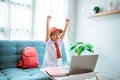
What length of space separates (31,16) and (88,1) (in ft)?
4.50

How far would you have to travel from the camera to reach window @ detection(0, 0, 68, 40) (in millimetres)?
2361

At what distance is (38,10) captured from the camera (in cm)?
279

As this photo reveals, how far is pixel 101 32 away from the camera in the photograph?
8.80 feet

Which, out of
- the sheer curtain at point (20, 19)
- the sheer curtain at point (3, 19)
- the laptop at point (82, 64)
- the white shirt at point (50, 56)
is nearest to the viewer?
the laptop at point (82, 64)

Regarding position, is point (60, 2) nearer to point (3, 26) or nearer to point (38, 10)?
point (38, 10)

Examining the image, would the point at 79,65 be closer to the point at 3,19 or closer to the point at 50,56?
the point at 50,56

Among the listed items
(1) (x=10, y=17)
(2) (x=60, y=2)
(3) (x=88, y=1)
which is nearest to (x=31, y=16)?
(1) (x=10, y=17)

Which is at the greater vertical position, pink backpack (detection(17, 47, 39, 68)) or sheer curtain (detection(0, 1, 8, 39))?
sheer curtain (detection(0, 1, 8, 39))

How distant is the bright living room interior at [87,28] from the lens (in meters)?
2.38

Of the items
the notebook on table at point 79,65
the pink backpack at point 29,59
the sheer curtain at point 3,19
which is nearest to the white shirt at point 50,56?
the pink backpack at point 29,59

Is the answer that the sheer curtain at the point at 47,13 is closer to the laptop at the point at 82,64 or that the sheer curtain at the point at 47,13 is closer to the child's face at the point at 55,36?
the child's face at the point at 55,36

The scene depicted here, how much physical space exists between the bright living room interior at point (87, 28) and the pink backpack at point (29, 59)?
0.50 meters

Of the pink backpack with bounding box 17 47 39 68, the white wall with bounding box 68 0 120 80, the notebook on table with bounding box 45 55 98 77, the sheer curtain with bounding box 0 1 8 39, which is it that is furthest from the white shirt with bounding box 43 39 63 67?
the white wall with bounding box 68 0 120 80

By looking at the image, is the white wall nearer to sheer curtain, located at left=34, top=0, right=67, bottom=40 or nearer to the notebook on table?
sheer curtain, located at left=34, top=0, right=67, bottom=40
